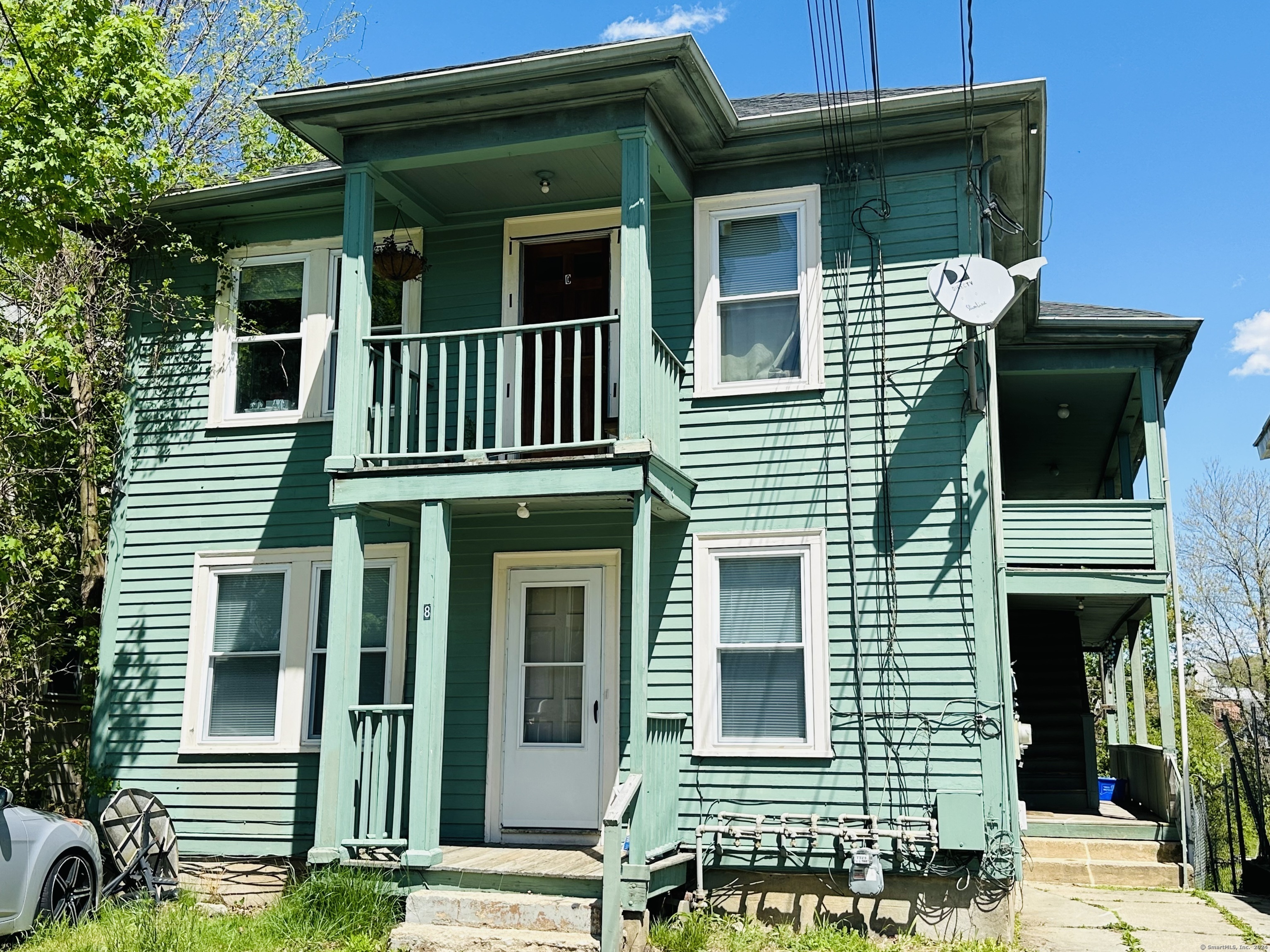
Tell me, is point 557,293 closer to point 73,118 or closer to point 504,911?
point 73,118

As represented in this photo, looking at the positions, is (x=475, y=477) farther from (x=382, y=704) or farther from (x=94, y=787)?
(x=94, y=787)

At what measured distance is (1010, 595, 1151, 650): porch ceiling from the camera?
1272 centimetres

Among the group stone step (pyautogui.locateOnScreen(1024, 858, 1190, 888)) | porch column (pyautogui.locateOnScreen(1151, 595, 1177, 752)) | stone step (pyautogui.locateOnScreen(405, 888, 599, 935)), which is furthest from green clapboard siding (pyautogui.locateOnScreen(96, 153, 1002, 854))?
porch column (pyautogui.locateOnScreen(1151, 595, 1177, 752))

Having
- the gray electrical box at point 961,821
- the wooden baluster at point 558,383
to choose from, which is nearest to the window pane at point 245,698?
the wooden baluster at point 558,383

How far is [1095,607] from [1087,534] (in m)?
2.22

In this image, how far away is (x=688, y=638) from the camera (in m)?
9.04

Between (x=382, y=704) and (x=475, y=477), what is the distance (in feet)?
7.58

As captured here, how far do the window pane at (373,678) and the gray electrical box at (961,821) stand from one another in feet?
14.8

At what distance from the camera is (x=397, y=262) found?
984cm

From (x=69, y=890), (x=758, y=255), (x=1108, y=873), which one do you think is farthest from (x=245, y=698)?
(x=1108, y=873)

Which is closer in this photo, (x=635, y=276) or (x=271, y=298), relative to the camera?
(x=635, y=276)

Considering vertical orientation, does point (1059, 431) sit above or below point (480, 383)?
above

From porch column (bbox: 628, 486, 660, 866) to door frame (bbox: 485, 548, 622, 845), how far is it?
1291 millimetres

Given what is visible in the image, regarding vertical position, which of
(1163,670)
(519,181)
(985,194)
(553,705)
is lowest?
(553,705)
